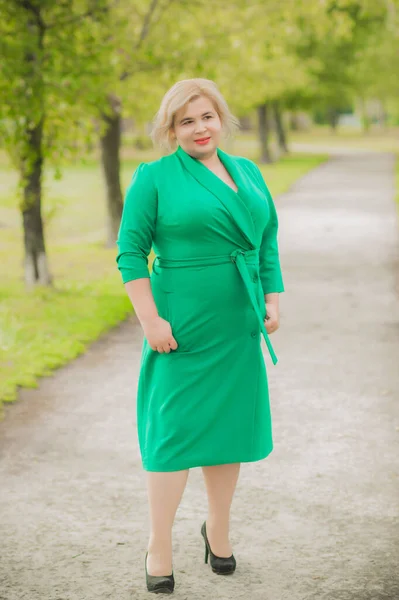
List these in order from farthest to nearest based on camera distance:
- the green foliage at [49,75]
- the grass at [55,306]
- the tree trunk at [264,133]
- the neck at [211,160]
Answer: the tree trunk at [264,133], the green foliage at [49,75], the grass at [55,306], the neck at [211,160]

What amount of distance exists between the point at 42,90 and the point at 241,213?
19.0 feet

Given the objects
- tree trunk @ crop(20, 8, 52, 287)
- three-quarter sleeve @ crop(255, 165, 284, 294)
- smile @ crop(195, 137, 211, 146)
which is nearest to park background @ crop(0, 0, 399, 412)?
tree trunk @ crop(20, 8, 52, 287)

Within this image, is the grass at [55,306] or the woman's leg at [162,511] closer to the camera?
the woman's leg at [162,511]

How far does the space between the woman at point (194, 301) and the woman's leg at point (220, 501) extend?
0.03 ft

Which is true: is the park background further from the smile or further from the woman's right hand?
the woman's right hand

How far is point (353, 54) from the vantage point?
38062mm

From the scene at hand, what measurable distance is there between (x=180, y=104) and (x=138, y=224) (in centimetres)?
47

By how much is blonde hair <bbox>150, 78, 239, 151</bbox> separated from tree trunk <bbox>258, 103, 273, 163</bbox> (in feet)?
110

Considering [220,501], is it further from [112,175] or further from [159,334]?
[112,175]

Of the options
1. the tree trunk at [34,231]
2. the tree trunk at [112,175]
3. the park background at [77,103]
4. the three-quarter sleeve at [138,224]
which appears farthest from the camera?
the tree trunk at [112,175]

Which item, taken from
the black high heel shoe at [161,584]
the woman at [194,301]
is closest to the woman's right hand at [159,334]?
the woman at [194,301]

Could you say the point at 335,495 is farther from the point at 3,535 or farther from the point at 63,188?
the point at 63,188

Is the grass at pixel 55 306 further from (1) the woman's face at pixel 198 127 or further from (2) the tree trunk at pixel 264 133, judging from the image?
(2) the tree trunk at pixel 264 133

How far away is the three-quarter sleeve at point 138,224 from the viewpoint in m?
3.23
